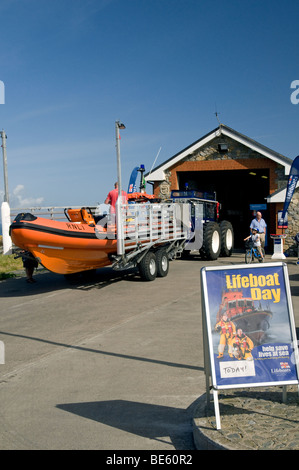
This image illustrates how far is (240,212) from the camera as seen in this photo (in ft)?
92.3

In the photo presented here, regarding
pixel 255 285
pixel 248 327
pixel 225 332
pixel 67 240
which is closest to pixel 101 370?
pixel 225 332

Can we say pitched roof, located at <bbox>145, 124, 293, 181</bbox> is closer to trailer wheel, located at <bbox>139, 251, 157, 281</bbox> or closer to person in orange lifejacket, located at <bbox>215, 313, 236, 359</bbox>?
trailer wheel, located at <bbox>139, 251, 157, 281</bbox>

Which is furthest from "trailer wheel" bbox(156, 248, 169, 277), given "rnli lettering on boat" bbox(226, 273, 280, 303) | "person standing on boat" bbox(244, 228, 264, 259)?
"rnli lettering on boat" bbox(226, 273, 280, 303)

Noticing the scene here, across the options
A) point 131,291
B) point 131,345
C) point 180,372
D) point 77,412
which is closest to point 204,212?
point 131,291

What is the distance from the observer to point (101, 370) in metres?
5.96

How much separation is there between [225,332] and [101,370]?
2235 millimetres

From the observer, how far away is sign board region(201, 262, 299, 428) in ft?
13.8

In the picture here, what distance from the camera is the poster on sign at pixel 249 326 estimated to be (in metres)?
4.20

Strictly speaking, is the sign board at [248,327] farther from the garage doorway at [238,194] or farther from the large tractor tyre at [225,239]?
the garage doorway at [238,194]

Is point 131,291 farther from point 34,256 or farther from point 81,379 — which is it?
point 81,379

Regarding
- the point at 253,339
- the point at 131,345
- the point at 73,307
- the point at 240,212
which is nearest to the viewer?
the point at 253,339

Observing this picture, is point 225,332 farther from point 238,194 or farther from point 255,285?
point 238,194

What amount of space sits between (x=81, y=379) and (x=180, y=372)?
1.17 metres
